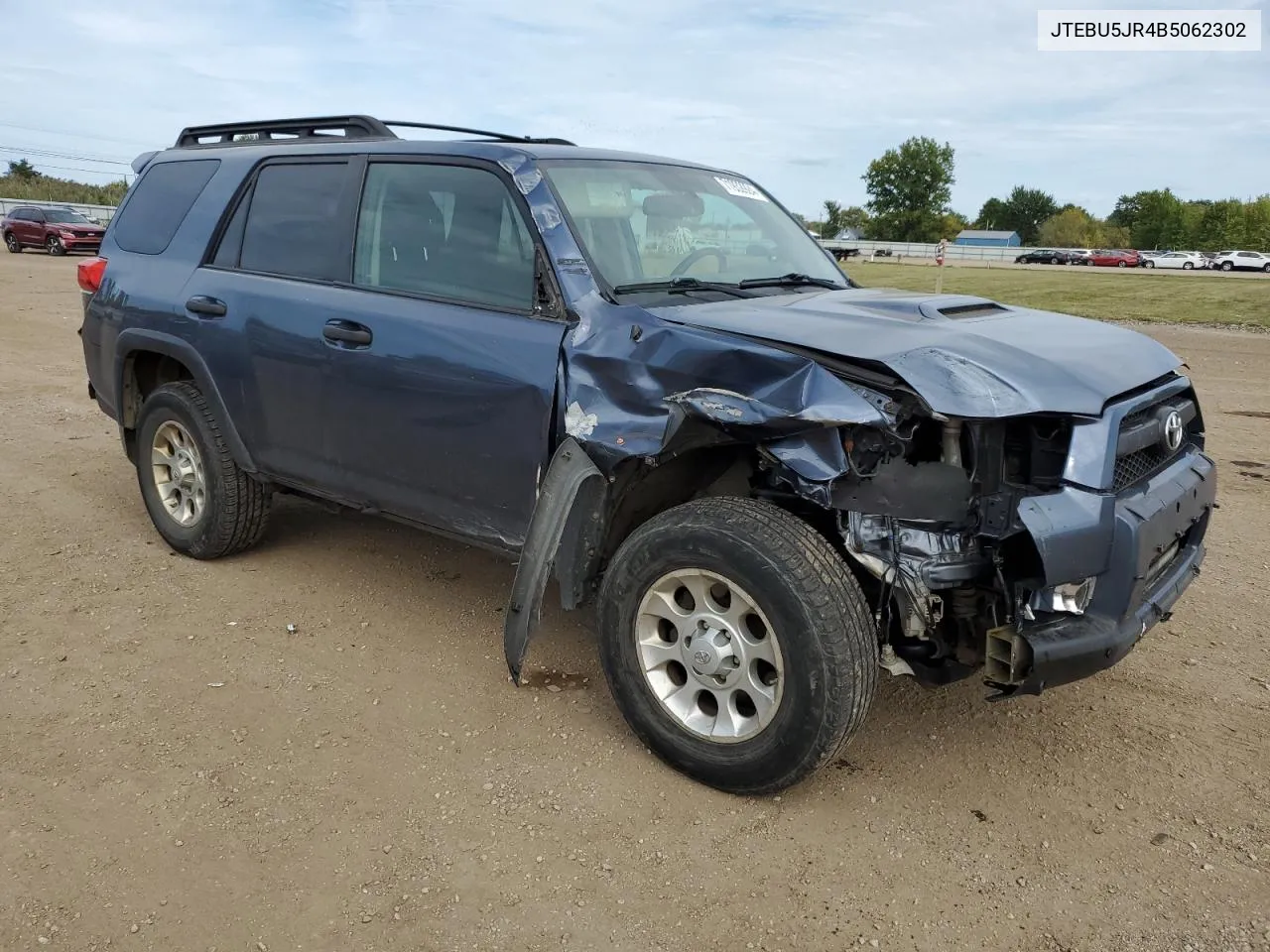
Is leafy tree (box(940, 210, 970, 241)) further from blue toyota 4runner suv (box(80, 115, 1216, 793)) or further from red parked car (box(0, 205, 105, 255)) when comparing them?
blue toyota 4runner suv (box(80, 115, 1216, 793))

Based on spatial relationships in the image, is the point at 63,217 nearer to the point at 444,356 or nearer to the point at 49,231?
the point at 49,231

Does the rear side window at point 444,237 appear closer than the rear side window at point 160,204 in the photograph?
Yes

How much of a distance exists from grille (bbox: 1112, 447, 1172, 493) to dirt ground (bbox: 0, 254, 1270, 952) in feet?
3.27

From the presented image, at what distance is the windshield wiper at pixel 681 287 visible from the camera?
11.5 feet

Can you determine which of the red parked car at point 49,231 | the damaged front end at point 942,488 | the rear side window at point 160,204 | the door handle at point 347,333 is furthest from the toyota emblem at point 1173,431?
the red parked car at point 49,231

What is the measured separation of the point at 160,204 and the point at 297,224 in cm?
120

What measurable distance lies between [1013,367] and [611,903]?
1.84 meters

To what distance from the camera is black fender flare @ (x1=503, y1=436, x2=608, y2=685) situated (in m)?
3.28

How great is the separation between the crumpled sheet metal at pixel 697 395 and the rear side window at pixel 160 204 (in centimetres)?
264

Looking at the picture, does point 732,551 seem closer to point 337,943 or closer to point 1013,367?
point 1013,367

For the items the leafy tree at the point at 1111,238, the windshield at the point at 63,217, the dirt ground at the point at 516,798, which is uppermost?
the leafy tree at the point at 1111,238

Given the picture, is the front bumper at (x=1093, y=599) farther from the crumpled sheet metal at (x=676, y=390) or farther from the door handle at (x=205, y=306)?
the door handle at (x=205, y=306)

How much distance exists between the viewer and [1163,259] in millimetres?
60906

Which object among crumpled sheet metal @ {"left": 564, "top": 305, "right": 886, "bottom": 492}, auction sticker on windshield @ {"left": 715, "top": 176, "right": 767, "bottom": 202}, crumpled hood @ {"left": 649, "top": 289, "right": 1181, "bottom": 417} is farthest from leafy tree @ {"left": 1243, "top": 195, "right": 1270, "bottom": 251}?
crumpled sheet metal @ {"left": 564, "top": 305, "right": 886, "bottom": 492}
